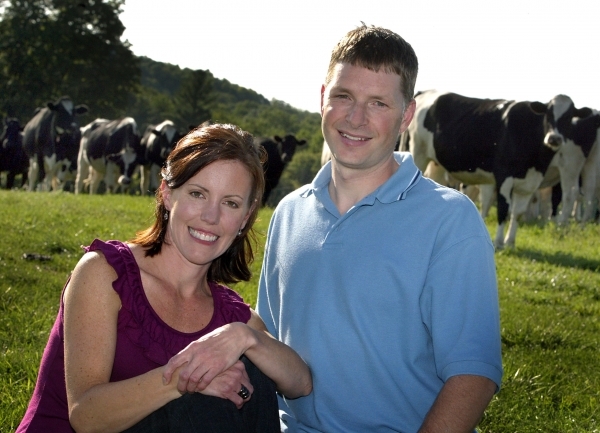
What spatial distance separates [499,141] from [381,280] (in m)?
10.6

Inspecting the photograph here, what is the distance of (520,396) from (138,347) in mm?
2747

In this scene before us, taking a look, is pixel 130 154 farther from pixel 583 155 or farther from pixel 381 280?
pixel 381 280

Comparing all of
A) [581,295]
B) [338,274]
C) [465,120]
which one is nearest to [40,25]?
[465,120]

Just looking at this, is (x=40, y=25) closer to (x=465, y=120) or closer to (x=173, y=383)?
(x=465, y=120)

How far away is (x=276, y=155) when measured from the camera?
69.4 ft

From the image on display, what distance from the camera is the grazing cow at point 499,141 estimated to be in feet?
40.9

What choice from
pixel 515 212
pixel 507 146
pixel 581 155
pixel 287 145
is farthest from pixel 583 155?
pixel 287 145

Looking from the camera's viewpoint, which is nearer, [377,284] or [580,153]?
[377,284]

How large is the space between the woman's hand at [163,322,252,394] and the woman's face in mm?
430

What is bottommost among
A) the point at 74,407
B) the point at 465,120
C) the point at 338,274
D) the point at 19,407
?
the point at 19,407

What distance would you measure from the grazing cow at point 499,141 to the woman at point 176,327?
920 cm

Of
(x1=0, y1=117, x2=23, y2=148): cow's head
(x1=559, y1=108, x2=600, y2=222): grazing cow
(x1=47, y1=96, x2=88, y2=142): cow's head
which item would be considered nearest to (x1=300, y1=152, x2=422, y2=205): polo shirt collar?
(x1=559, y1=108, x2=600, y2=222): grazing cow

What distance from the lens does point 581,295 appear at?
8.19m

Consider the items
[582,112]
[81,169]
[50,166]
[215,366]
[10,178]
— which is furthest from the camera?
[10,178]
